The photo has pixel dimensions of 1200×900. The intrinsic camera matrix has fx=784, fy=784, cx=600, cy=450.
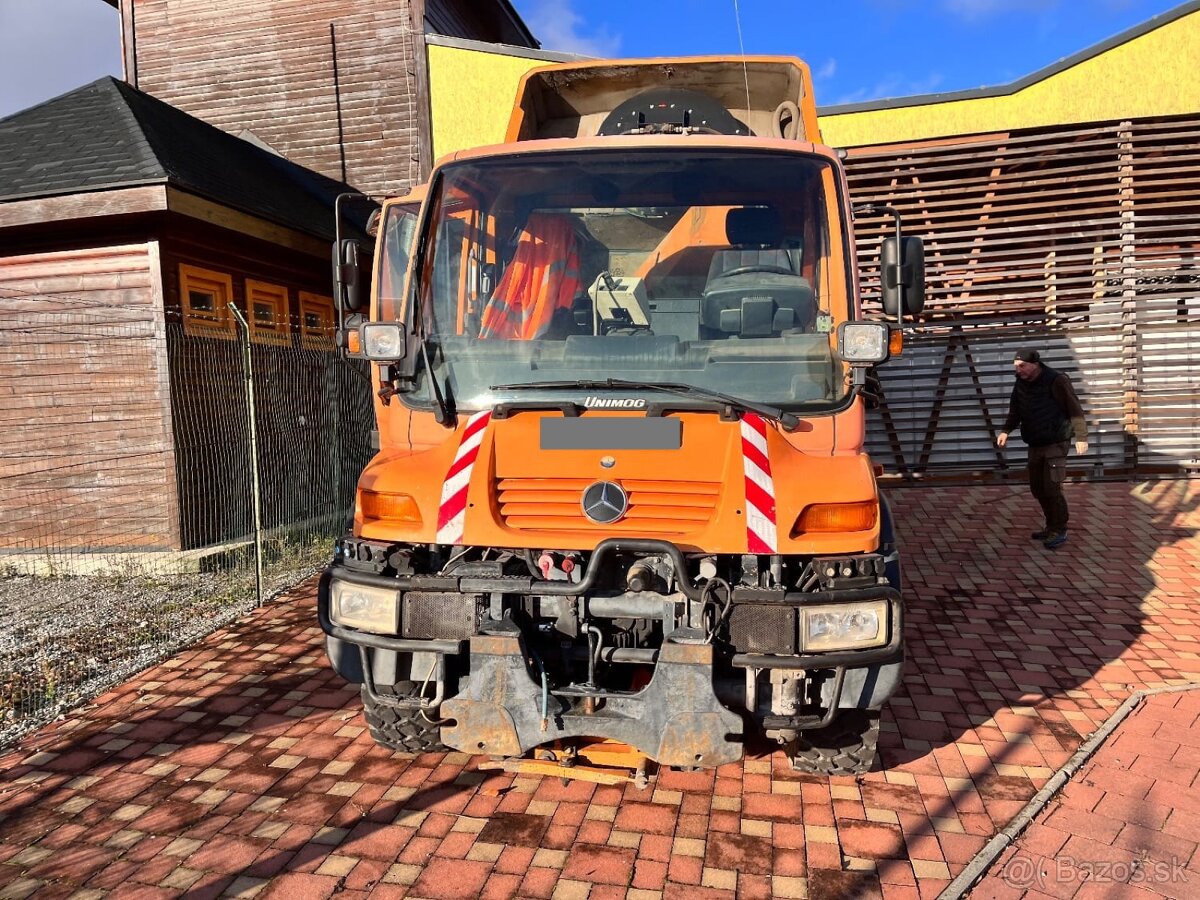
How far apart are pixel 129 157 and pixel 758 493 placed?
278 inches

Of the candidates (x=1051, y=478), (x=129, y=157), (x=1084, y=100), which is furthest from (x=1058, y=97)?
(x=129, y=157)

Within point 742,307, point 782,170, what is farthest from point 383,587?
point 782,170

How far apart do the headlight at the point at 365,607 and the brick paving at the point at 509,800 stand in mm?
873

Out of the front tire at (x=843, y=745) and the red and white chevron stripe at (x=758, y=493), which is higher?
the red and white chevron stripe at (x=758, y=493)

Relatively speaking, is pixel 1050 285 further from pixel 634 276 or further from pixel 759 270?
pixel 634 276

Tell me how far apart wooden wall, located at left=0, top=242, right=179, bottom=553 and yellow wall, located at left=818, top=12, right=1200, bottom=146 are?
8.86 metres

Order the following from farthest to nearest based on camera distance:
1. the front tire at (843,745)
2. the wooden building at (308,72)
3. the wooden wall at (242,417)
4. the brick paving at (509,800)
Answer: the wooden building at (308,72) → the wooden wall at (242,417) → the front tire at (843,745) → the brick paving at (509,800)

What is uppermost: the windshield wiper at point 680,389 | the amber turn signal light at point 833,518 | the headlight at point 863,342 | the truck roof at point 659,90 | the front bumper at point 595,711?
the truck roof at point 659,90

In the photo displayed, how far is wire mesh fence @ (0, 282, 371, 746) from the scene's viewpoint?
6.97m

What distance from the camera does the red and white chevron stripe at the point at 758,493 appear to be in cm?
284

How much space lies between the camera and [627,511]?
2.97 meters

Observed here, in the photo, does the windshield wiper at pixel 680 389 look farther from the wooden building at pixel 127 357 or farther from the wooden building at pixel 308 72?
the wooden building at pixel 308 72

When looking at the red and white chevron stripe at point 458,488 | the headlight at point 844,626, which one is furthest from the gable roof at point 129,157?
the headlight at point 844,626

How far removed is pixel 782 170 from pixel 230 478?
20.6ft
